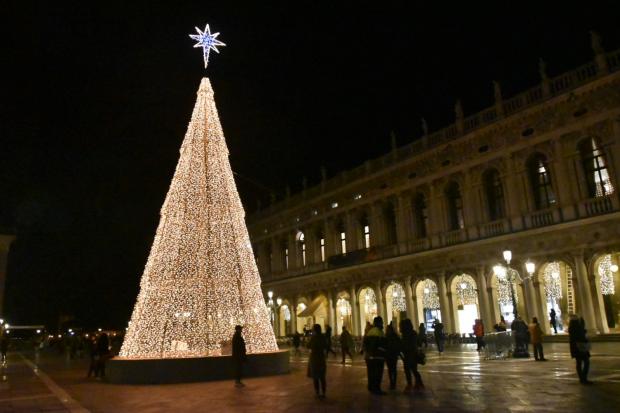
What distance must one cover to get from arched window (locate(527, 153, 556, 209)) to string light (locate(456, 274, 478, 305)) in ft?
16.9

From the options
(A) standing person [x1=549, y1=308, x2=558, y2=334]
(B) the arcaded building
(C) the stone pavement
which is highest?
(B) the arcaded building

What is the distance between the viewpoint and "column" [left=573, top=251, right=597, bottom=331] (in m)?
20.8

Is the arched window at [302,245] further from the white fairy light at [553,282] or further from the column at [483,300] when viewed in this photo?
the white fairy light at [553,282]

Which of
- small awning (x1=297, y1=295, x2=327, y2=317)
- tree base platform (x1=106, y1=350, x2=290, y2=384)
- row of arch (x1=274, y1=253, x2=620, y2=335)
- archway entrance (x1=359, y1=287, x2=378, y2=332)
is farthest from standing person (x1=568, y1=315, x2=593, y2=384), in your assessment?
small awning (x1=297, y1=295, x2=327, y2=317)

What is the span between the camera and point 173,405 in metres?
9.20

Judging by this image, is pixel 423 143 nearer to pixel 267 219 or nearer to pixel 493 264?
pixel 493 264

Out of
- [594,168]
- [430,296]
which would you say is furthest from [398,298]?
[594,168]

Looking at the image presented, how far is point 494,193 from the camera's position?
26.1m

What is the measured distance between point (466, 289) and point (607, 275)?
275 inches

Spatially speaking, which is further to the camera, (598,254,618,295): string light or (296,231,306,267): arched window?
(296,231,306,267): arched window

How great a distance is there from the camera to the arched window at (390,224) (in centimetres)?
3189

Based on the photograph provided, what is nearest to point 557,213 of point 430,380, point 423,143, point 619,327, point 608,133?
point 608,133

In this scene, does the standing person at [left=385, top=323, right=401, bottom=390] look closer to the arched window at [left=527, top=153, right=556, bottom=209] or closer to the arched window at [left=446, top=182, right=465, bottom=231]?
the arched window at [left=527, top=153, right=556, bottom=209]

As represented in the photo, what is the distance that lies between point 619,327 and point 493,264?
5761mm
